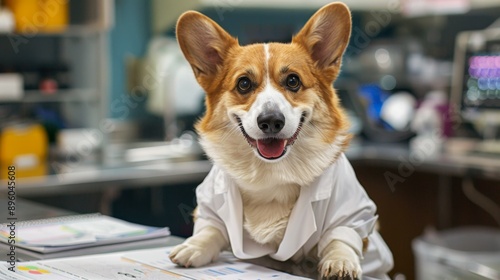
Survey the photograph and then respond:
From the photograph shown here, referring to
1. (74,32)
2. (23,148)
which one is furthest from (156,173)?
(74,32)

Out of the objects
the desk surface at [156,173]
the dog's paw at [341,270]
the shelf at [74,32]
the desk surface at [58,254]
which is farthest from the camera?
the shelf at [74,32]

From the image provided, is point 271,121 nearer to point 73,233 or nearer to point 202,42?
point 202,42

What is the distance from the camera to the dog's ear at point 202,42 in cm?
117

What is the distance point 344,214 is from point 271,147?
0.56ft

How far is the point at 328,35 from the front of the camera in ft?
3.82

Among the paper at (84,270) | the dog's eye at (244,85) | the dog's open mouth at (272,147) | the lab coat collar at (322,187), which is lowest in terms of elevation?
the paper at (84,270)

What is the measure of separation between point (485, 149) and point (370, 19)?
159cm

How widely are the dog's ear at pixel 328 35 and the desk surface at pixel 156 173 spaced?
6.33ft

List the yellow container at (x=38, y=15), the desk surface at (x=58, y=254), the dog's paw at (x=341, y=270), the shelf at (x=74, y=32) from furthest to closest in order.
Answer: the shelf at (x=74, y=32)
the yellow container at (x=38, y=15)
the desk surface at (x=58, y=254)
the dog's paw at (x=341, y=270)

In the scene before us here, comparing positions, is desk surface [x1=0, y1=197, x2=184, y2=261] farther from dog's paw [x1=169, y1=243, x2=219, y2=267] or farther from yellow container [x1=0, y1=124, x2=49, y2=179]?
yellow container [x1=0, y1=124, x2=49, y2=179]

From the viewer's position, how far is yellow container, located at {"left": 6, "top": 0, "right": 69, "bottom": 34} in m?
3.67

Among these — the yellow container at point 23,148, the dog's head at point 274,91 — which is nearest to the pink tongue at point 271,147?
the dog's head at point 274,91

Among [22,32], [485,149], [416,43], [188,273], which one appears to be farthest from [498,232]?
[188,273]

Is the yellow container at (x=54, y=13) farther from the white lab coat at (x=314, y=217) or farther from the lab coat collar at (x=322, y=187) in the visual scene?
the lab coat collar at (x=322, y=187)
